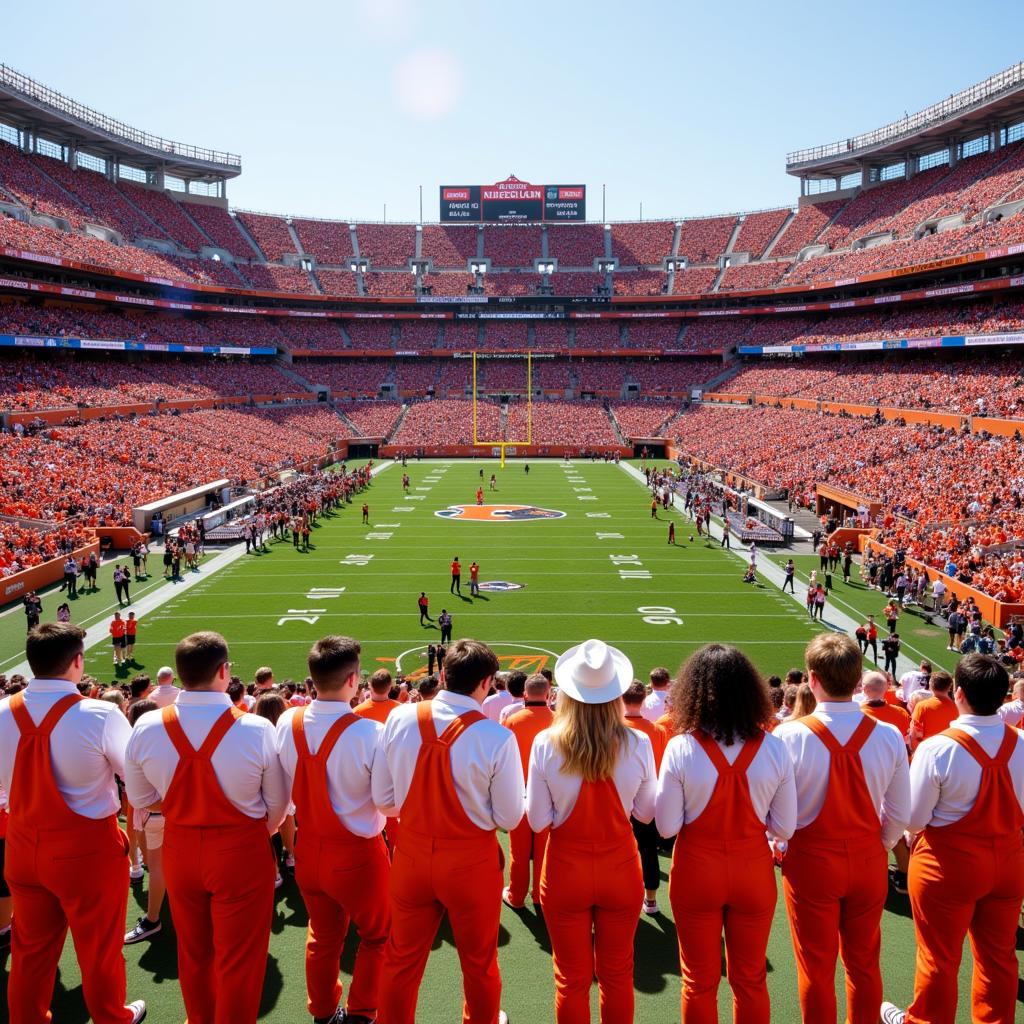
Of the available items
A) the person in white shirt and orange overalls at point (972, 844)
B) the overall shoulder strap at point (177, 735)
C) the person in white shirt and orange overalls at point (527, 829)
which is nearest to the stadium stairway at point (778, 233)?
the person in white shirt and orange overalls at point (527, 829)

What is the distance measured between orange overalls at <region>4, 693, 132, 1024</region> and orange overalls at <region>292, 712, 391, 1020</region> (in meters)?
0.99

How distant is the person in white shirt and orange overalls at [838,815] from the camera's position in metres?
3.71

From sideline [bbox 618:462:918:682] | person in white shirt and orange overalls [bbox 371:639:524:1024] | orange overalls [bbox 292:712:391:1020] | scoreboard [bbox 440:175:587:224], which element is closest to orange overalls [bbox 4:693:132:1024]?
orange overalls [bbox 292:712:391:1020]

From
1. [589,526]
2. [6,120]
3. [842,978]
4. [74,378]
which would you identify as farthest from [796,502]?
[6,120]

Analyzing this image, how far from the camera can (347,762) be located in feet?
12.6

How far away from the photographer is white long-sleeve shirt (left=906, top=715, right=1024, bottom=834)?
386 cm

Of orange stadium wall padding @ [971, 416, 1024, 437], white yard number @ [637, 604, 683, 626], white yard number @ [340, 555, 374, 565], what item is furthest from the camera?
orange stadium wall padding @ [971, 416, 1024, 437]

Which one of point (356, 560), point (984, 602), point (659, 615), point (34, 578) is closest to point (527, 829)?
point (659, 615)

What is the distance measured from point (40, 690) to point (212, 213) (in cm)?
7609

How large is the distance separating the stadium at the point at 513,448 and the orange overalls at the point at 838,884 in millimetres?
66

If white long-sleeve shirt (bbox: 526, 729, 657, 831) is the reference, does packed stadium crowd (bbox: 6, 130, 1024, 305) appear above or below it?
above

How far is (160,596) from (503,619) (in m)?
9.32

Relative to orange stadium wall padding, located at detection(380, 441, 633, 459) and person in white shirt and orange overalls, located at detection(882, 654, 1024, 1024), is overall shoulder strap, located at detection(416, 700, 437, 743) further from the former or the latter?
orange stadium wall padding, located at detection(380, 441, 633, 459)

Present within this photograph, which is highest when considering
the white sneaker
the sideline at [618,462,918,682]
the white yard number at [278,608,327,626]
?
the white sneaker
